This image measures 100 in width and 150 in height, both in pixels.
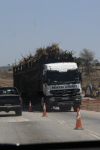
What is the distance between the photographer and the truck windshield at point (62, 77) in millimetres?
23328

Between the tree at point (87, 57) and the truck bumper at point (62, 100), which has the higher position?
the tree at point (87, 57)

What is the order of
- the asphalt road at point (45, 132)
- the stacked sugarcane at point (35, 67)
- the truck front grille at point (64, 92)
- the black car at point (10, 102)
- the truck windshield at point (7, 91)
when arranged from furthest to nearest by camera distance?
the stacked sugarcane at point (35, 67) → the truck front grille at point (64, 92) → the truck windshield at point (7, 91) → the black car at point (10, 102) → the asphalt road at point (45, 132)

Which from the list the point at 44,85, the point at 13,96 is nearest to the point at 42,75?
the point at 44,85

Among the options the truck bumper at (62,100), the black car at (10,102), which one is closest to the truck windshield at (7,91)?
the black car at (10,102)

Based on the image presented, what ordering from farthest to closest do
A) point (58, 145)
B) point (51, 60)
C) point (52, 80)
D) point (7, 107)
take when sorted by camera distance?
point (51, 60) < point (52, 80) < point (7, 107) < point (58, 145)

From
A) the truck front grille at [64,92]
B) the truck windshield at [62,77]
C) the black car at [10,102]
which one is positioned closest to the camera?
the black car at [10,102]

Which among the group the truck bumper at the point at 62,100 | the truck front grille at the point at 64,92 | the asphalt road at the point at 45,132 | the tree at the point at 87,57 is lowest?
the asphalt road at the point at 45,132

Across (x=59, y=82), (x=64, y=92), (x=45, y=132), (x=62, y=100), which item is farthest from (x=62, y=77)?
(x=45, y=132)

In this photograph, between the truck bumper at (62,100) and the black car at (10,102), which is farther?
the truck bumper at (62,100)

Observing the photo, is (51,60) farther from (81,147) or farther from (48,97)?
(81,147)

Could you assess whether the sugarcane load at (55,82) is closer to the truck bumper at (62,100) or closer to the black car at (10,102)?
the truck bumper at (62,100)

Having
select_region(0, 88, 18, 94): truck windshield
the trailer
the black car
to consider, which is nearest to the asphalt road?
the black car

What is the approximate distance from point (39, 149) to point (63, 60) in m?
21.5

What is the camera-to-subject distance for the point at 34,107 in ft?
92.8
